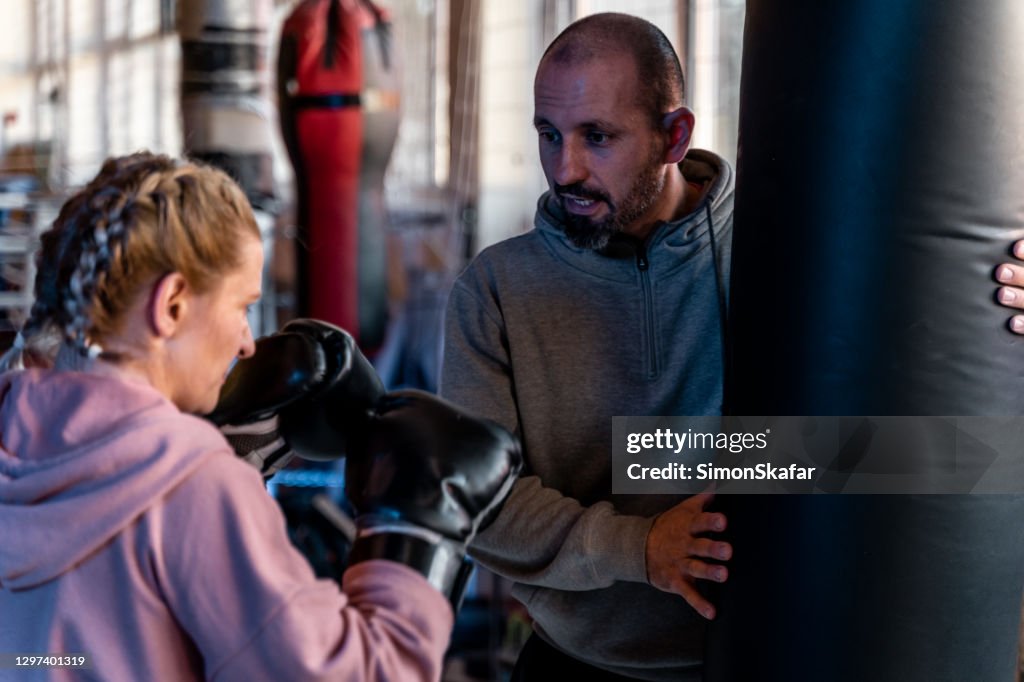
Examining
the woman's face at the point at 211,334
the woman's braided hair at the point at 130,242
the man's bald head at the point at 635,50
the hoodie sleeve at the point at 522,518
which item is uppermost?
the man's bald head at the point at 635,50

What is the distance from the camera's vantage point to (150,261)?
0.77 meters

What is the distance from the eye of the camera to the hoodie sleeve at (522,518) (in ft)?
3.60

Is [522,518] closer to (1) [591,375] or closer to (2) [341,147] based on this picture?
(1) [591,375]

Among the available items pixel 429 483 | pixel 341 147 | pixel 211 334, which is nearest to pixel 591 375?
pixel 429 483

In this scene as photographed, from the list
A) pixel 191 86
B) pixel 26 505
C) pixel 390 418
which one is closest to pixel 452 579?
pixel 390 418

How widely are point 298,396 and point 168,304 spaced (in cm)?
26

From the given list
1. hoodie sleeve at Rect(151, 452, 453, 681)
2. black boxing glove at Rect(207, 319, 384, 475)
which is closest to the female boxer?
hoodie sleeve at Rect(151, 452, 453, 681)

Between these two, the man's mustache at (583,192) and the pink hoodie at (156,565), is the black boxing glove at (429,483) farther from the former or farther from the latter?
the man's mustache at (583,192)

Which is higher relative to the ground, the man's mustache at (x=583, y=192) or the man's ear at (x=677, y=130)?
the man's ear at (x=677, y=130)

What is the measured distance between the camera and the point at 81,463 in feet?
2.45

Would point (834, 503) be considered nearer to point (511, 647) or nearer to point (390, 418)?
point (390, 418)

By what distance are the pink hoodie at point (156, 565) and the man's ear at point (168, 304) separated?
5cm

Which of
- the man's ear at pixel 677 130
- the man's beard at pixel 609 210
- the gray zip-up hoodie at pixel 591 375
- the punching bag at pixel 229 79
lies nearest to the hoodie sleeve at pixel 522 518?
the gray zip-up hoodie at pixel 591 375

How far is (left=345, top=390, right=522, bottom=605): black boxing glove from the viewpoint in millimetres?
835
